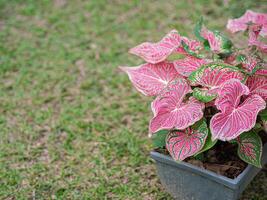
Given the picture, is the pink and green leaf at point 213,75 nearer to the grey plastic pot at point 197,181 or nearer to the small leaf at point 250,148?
the small leaf at point 250,148

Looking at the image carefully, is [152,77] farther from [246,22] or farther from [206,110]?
[246,22]

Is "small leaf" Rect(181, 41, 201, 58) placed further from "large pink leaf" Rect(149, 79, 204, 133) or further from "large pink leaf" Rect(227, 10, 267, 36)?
"large pink leaf" Rect(227, 10, 267, 36)

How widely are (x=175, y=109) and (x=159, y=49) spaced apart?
12.1 inches

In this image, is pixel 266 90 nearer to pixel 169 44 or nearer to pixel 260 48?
pixel 260 48

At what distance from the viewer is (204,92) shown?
5.56 feet

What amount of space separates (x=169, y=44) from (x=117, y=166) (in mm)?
702

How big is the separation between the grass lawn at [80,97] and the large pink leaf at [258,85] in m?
0.59

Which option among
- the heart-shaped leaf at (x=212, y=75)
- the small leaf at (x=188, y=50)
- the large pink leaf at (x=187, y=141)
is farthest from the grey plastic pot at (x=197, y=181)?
the small leaf at (x=188, y=50)

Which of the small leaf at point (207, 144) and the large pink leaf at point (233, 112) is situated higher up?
the large pink leaf at point (233, 112)

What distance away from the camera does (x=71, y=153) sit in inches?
93.4

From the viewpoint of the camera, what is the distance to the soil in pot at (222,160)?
6.00 feet

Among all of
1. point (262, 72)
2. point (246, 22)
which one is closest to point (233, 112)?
point (262, 72)

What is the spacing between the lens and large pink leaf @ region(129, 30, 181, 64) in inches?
73.6

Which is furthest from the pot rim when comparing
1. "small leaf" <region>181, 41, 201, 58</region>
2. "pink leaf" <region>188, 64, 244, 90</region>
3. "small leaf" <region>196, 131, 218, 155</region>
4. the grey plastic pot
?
"small leaf" <region>181, 41, 201, 58</region>
